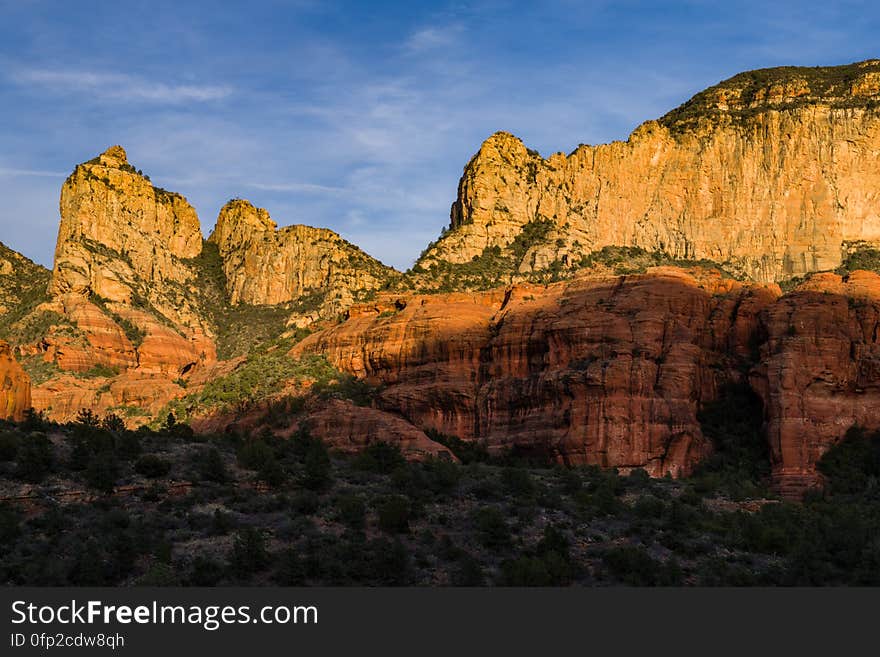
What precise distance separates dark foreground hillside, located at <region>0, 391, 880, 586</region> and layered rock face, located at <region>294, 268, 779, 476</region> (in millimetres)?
13988

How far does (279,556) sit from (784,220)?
10290 cm

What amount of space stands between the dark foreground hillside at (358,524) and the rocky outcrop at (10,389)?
817 cm

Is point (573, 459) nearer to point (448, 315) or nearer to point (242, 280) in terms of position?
point (448, 315)

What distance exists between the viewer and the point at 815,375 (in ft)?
277

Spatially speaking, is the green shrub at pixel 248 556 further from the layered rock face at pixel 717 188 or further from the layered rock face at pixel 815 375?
the layered rock face at pixel 717 188

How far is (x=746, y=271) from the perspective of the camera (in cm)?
13688

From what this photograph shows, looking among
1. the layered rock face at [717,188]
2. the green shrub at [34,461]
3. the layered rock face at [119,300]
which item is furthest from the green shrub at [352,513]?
the layered rock face at [717,188]

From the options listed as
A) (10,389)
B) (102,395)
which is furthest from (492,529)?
(102,395)

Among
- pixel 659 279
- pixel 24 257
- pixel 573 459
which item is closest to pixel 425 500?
pixel 573 459

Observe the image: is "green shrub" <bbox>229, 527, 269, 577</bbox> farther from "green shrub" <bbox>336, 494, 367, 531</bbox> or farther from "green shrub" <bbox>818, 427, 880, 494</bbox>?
"green shrub" <bbox>818, 427, 880, 494</bbox>

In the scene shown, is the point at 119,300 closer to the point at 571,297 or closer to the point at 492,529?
the point at 571,297

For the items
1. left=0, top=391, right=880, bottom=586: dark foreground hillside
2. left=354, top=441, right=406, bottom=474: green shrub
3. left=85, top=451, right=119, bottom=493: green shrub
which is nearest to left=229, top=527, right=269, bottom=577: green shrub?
left=0, top=391, right=880, bottom=586: dark foreground hillside

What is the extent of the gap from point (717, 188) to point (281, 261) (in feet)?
178

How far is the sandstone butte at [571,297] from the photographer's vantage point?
8519cm
